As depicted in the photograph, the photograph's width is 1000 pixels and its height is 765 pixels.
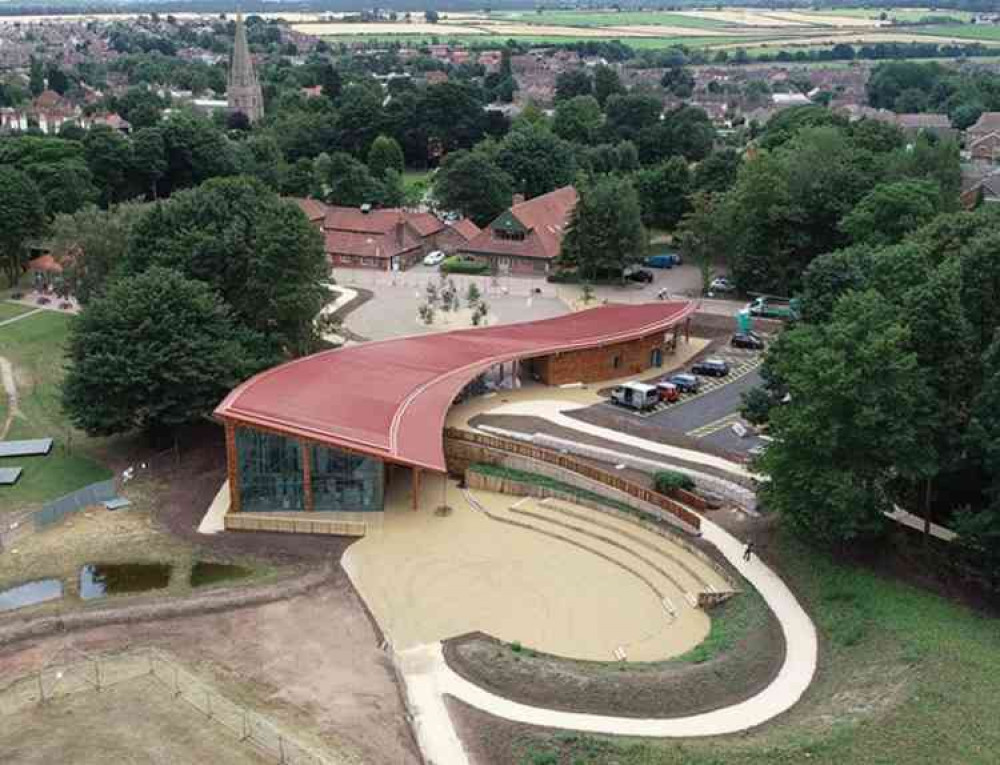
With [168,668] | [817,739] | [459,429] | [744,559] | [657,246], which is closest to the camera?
[817,739]

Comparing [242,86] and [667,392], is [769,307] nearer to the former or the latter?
[667,392]

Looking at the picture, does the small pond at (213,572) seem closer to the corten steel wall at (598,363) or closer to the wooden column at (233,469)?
the wooden column at (233,469)

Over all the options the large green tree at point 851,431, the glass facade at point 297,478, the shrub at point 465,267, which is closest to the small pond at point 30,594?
the glass facade at point 297,478

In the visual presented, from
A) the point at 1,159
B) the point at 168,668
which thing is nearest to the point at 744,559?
the point at 168,668

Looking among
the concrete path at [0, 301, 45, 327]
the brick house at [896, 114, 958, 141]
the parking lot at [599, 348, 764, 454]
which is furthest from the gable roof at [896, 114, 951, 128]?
the concrete path at [0, 301, 45, 327]

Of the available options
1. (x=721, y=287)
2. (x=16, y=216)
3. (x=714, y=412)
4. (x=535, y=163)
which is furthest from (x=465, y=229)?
(x=714, y=412)

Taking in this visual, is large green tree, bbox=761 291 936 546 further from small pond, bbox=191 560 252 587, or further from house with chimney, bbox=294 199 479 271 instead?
house with chimney, bbox=294 199 479 271

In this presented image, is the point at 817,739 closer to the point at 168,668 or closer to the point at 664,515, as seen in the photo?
the point at 664,515
